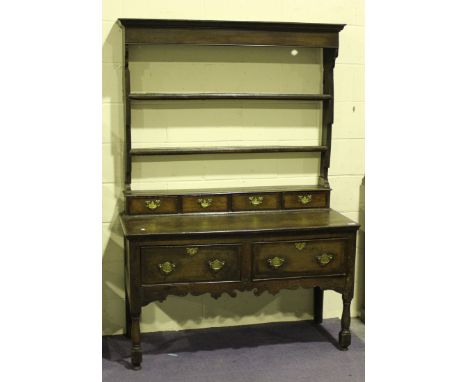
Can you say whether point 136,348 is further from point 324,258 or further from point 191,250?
point 324,258

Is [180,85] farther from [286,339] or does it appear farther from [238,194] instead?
[286,339]

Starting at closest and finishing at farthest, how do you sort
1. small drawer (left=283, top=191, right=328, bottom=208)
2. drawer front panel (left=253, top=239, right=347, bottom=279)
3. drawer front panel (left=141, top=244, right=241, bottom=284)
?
1. drawer front panel (left=141, top=244, right=241, bottom=284)
2. drawer front panel (left=253, top=239, right=347, bottom=279)
3. small drawer (left=283, top=191, right=328, bottom=208)

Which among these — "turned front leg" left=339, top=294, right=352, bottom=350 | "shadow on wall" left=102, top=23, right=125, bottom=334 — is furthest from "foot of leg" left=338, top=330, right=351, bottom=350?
"shadow on wall" left=102, top=23, right=125, bottom=334

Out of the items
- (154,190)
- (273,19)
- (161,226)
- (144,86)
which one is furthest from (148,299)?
(273,19)

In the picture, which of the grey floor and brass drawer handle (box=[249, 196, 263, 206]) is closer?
the grey floor

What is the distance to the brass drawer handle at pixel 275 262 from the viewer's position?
2887 mm

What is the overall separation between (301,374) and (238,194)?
1.00m

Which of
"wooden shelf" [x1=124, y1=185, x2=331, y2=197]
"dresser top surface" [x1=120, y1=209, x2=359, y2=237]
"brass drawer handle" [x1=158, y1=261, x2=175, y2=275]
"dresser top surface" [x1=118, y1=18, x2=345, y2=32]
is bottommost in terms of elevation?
"brass drawer handle" [x1=158, y1=261, x2=175, y2=275]

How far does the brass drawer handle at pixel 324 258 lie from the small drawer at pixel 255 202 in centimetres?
44

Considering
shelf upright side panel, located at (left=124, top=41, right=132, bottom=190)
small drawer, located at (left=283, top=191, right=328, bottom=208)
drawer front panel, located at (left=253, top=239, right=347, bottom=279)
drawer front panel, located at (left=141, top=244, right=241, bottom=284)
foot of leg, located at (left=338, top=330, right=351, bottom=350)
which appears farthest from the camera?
small drawer, located at (left=283, top=191, right=328, bottom=208)

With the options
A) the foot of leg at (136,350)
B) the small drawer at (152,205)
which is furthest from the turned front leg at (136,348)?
the small drawer at (152,205)

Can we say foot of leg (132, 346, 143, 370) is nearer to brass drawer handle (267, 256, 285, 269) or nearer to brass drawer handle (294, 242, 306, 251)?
brass drawer handle (267, 256, 285, 269)

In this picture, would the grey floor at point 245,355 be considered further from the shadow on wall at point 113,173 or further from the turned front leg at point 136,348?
the shadow on wall at point 113,173

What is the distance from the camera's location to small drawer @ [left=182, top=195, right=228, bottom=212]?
10.3ft
